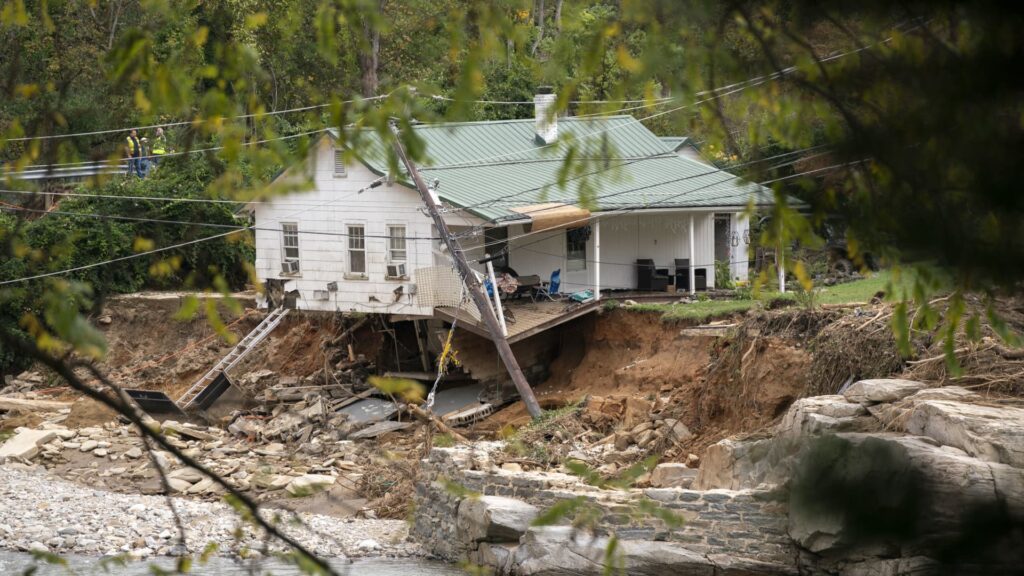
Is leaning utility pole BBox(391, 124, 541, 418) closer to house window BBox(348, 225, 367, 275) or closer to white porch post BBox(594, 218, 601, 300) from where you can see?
white porch post BBox(594, 218, 601, 300)

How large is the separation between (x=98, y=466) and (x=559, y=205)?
1178 centimetres

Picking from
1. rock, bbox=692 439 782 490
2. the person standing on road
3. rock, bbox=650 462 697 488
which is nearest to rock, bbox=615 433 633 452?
rock, bbox=650 462 697 488

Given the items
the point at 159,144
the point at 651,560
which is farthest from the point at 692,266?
the point at 651,560

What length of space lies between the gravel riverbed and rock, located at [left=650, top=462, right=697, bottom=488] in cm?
455

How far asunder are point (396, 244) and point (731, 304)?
7884 millimetres

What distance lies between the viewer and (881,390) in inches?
586

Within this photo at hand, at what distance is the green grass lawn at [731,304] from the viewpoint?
2377 centimetres

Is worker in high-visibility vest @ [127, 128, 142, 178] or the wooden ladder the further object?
the wooden ladder

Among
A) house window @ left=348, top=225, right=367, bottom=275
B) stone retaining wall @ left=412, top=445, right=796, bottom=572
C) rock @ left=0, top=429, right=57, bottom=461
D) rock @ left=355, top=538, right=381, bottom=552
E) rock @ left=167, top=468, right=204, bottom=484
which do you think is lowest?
rock @ left=355, top=538, right=381, bottom=552

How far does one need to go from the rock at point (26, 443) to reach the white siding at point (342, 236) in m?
6.36

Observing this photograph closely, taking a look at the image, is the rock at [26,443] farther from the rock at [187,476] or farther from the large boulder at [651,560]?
the large boulder at [651,560]

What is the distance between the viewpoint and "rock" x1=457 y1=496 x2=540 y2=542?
54.6ft

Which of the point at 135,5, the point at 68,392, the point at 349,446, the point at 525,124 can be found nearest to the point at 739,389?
the point at 349,446

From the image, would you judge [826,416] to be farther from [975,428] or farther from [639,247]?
[639,247]
